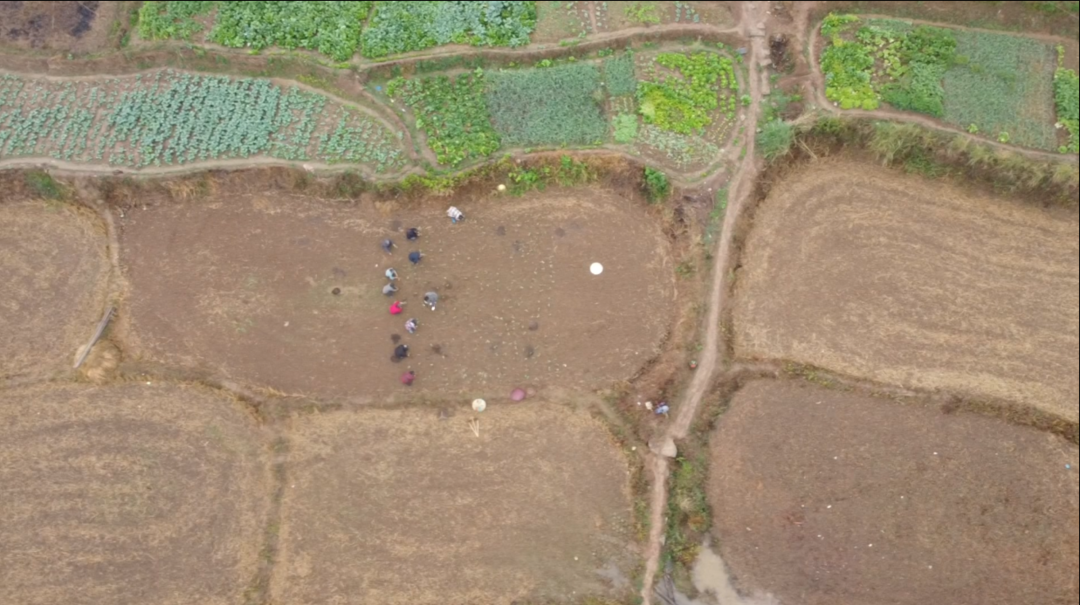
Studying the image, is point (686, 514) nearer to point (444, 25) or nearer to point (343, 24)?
point (444, 25)

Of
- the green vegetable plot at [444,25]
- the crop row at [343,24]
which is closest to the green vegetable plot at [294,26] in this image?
the crop row at [343,24]

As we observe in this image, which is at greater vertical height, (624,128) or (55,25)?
(55,25)

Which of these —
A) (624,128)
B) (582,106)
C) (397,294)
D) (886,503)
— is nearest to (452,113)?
(582,106)

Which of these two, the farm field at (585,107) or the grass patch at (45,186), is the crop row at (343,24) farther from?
the grass patch at (45,186)

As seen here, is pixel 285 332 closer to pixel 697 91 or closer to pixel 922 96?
pixel 697 91

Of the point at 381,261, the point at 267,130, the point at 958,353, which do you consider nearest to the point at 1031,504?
the point at 958,353

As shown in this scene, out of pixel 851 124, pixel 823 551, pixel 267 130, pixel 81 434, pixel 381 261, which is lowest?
pixel 823 551

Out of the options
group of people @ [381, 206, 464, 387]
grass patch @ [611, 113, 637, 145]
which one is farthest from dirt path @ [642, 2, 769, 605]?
group of people @ [381, 206, 464, 387]
